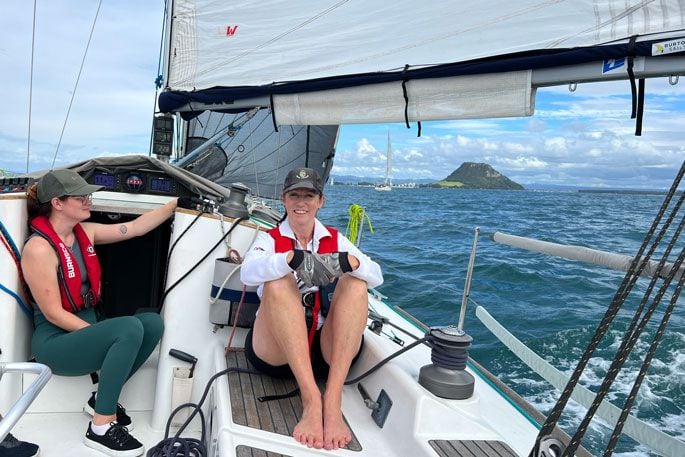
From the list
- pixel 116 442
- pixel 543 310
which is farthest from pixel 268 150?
pixel 116 442

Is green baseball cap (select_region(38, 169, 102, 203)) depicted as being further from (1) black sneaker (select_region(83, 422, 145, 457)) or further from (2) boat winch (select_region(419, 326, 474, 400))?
(2) boat winch (select_region(419, 326, 474, 400))

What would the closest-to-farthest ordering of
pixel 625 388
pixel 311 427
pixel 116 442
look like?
pixel 311 427 → pixel 116 442 → pixel 625 388

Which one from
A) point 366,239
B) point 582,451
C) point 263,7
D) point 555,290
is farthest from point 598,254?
point 366,239

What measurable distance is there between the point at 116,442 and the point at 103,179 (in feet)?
4.94

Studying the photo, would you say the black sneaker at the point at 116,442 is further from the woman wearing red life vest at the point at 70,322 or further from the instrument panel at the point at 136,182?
the instrument panel at the point at 136,182

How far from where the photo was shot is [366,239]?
11945mm

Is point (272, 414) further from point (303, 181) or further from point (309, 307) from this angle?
point (303, 181)

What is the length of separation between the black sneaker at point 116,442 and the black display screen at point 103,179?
141cm

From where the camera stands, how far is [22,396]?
116 cm

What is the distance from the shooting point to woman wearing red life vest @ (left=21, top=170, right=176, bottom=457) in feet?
6.89

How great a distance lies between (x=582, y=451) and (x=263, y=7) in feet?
8.89

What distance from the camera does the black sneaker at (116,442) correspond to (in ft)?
6.82

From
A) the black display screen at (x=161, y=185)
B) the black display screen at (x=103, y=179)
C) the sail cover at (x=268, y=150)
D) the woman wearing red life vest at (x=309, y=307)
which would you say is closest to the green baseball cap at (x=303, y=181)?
the woman wearing red life vest at (x=309, y=307)

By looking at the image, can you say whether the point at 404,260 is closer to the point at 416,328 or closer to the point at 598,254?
the point at 416,328
